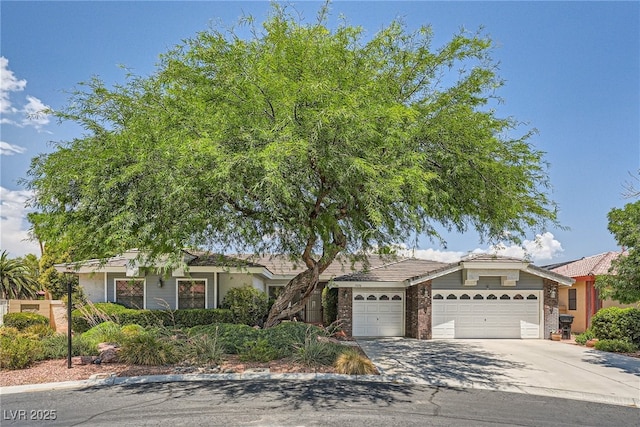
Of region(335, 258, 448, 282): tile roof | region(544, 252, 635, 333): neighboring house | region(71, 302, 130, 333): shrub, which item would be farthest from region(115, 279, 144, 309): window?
region(544, 252, 635, 333): neighboring house

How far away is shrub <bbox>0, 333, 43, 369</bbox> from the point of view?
12.2 meters

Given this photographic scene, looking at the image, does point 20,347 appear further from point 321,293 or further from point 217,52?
point 321,293

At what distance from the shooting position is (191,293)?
21594 millimetres

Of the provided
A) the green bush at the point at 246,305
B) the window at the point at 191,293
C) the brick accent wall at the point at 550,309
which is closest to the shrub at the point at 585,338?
the brick accent wall at the point at 550,309

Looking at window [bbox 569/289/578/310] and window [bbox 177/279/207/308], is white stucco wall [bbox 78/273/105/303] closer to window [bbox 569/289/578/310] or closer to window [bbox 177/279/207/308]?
window [bbox 177/279/207/308]

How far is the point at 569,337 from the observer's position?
2112cm

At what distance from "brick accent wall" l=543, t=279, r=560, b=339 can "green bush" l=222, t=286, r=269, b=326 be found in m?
11.9

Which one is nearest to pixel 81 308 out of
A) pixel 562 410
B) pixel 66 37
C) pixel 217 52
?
pixel 66 37

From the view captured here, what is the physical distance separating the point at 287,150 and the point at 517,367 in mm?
9055

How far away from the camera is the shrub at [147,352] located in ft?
41.4

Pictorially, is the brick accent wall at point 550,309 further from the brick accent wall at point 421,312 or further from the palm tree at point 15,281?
the palm tree at point 15,281

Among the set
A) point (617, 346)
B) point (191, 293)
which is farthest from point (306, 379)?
point (617, 346)

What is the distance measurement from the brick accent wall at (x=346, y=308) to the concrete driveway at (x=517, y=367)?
1902mm

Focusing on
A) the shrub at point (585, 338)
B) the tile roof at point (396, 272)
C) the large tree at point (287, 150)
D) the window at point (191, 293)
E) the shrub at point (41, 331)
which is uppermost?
the large tree at point (287, 150)
